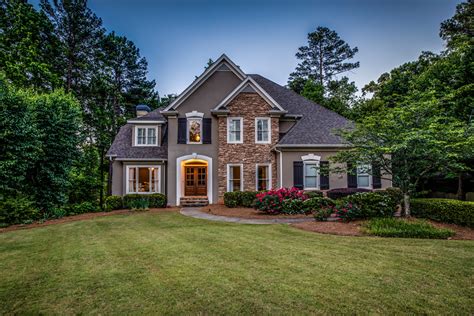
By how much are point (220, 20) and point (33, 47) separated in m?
15.2

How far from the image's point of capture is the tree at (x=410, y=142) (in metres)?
8.08

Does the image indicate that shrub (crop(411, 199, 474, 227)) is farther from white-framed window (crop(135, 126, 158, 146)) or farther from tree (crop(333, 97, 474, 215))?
white-framed window (crop(135, 126, 158, 146))

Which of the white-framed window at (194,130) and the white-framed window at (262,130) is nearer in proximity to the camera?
the white-framed window at (262,130)

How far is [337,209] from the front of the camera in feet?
30.5

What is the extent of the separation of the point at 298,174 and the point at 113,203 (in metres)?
11.4

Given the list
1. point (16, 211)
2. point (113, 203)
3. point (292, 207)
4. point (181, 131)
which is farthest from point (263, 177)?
point (16, 211)

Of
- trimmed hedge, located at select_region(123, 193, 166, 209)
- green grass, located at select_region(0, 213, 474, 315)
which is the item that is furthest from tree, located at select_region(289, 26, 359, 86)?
green grass, located at select_region(0, 213, 474, 315)

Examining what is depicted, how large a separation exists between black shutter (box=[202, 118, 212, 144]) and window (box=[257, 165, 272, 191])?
3715 millimetres

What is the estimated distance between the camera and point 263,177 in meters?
15.7

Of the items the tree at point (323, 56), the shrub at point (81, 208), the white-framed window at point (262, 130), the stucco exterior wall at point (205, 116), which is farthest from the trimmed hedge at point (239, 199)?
the tree at point (323, 56)

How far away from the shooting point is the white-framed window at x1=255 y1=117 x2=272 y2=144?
15.6 metres

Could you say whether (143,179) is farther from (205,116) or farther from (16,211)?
(16,211)

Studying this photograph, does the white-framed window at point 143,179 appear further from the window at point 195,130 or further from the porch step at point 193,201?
the window at point 195,130

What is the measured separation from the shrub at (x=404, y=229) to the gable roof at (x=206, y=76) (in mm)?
12168
